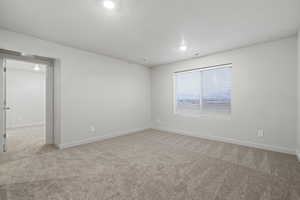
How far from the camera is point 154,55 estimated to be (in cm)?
401

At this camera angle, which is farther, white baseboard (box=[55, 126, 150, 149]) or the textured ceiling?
white baseboard (box=[55, 126, 150, 149])

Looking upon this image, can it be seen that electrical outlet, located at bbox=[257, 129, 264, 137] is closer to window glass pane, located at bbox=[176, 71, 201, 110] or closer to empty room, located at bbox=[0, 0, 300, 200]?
empty room, located at bbox=[0, 0, 300, 200]

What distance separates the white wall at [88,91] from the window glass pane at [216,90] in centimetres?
232

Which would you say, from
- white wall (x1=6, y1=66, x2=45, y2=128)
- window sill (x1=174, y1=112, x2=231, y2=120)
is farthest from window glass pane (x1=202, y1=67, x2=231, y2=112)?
white wall (x1=6, y1=66, x2=45, y2=128)

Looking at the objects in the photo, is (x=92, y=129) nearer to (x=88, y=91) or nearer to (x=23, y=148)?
(x=88, y=91)

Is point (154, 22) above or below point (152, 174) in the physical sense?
above

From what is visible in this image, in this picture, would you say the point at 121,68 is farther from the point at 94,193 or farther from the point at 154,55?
the point at 94,193

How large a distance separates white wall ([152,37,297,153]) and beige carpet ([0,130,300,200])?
41 cm

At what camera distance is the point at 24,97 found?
18.6 ft

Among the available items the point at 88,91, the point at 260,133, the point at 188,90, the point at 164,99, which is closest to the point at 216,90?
the point at 188,90

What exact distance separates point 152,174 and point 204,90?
307 cm

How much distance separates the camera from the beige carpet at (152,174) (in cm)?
163

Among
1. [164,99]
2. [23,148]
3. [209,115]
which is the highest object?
[164,99]

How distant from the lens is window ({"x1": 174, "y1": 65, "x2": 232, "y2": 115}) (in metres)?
3.75
